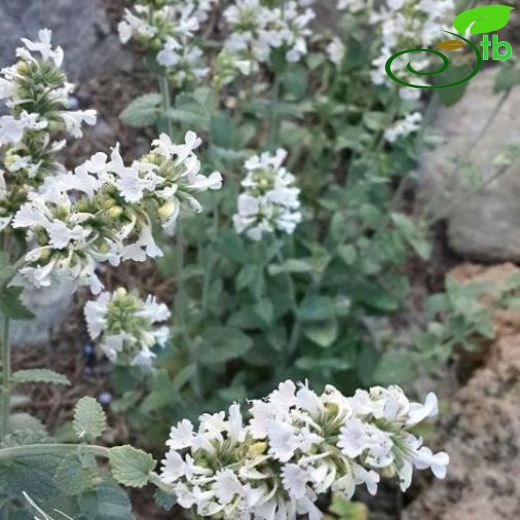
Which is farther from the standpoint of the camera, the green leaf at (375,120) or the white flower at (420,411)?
the green leaf at (375,120)

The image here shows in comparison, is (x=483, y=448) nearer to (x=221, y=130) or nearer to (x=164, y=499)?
(x=221, y=130)

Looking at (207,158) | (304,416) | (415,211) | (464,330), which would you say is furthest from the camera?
(415,211)

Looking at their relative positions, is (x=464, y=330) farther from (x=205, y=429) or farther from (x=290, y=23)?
(x=205, y=429)

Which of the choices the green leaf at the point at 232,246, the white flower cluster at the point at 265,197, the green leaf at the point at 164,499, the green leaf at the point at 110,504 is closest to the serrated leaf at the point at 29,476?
the green leaf at the point at 110,504

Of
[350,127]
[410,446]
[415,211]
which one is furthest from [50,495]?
[415,211]

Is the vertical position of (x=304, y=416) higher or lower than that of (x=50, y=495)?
higher

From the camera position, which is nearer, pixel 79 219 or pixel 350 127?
pixel 79 219

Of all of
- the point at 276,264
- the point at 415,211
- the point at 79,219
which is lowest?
the point at 415,211

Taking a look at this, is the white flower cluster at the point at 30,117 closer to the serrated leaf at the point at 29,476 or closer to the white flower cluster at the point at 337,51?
the serrated leaf at the point at 29,476
